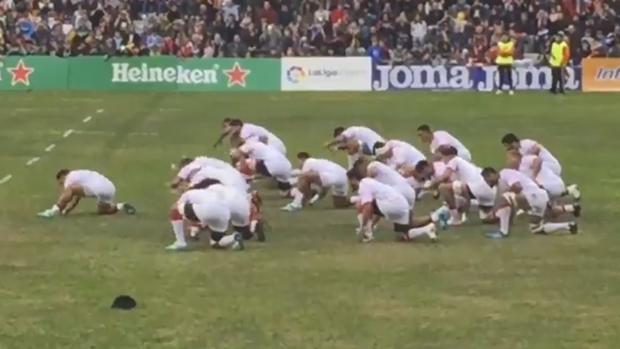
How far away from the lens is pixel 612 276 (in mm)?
16531

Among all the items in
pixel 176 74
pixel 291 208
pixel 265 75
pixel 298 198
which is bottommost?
pixel 265 75

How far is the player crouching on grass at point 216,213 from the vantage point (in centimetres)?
1762

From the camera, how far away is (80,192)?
71.2ft

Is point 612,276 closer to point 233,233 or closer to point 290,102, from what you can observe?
point 233,233

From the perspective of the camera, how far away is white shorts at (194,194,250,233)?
57.7 ft

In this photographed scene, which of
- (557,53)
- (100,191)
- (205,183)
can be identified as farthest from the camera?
(557,53)

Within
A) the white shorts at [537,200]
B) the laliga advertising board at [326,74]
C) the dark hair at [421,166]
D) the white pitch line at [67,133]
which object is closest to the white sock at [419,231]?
the white shorts at [537,200]

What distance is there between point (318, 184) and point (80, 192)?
3787mm

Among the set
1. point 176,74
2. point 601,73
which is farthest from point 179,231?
point 601,73

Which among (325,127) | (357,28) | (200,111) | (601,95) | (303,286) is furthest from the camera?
(357,28)

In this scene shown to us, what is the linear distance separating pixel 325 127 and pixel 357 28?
56.7 feet

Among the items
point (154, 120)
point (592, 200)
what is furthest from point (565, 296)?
point (154, 120)

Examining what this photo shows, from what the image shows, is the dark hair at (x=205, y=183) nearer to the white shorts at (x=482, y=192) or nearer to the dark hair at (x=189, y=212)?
the dark hair at (x=189, y=212)

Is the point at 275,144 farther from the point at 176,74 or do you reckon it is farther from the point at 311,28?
the point at 311,28
